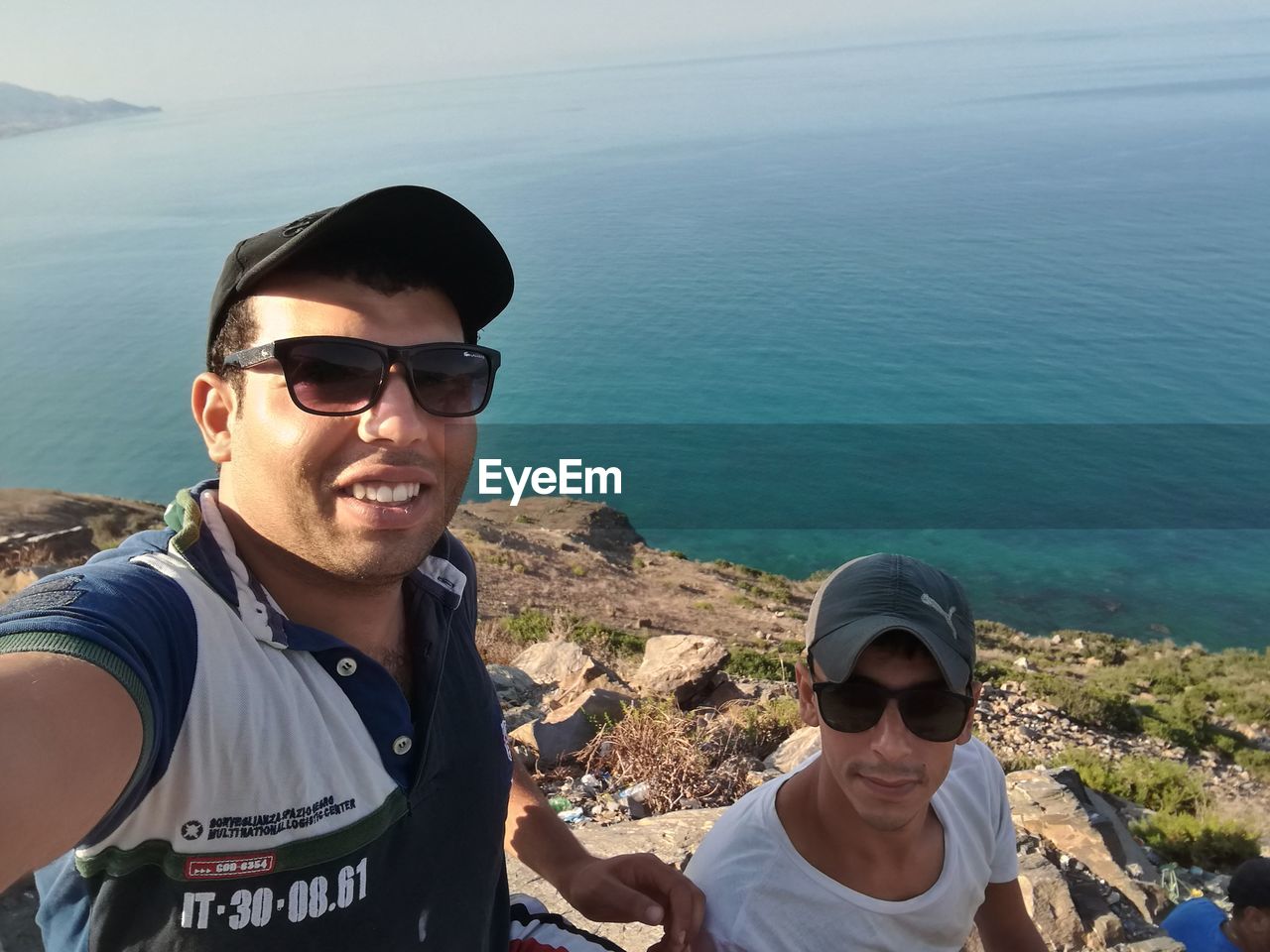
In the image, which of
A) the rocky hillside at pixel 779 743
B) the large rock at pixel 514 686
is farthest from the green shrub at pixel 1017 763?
the large rock at pixel 514 686

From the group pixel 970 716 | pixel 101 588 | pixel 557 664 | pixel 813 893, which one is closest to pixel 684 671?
pixel 557 664

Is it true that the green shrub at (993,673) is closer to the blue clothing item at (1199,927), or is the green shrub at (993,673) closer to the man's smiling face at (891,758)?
the blue clothing item at (1199,927)

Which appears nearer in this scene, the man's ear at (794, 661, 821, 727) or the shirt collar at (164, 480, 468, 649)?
the shirt collar at (164, 480, 468, 649)

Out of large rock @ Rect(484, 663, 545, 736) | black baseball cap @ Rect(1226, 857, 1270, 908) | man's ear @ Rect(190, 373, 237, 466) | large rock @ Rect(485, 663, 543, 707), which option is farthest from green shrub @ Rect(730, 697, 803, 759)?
man's ear @ Rect(190, 373, 237, 466)

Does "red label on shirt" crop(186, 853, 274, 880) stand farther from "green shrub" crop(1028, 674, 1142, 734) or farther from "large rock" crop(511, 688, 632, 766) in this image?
"green shrub" crop(1028, 674, 1142, 734)

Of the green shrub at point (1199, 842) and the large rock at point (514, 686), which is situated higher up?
the large rock at point (514, 686)

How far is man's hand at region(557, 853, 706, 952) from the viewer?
2.23 meters

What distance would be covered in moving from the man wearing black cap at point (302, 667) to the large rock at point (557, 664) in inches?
283

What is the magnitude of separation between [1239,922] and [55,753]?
536 centimetres

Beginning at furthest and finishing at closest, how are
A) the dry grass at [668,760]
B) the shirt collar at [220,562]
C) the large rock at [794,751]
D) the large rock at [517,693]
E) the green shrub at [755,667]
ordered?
the green shrub at [755,667]
the large rock at [517,693]
the large rock at [794,751]
the dry grass at [668,760]
the shirt collar at [220,562]

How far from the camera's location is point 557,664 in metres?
10.6

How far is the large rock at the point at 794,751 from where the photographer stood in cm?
691

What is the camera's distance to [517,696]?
945 centimetres

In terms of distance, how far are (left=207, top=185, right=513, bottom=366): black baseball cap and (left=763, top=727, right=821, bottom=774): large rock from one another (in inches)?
217
